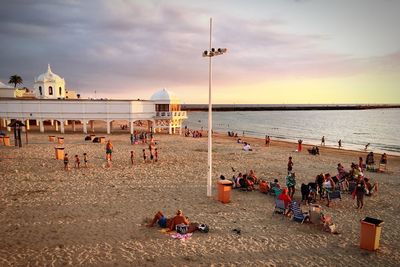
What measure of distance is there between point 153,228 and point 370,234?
22.8 feet

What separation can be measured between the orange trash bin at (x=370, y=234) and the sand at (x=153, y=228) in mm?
240

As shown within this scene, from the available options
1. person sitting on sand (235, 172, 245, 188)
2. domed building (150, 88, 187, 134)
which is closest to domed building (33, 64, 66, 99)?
domed building (150, 88, 187, 134)

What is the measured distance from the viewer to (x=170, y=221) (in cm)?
996

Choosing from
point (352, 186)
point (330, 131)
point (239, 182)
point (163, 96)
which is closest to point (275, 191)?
point (239, 182)

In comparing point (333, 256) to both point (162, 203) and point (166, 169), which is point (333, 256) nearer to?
point (162, 203)

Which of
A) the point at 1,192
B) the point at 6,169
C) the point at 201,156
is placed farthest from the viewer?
the point at 201,156

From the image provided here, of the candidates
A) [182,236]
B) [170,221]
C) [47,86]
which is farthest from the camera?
[47,86]

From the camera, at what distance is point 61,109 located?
39.4 m

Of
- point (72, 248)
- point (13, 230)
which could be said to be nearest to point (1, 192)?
point (13, 230)

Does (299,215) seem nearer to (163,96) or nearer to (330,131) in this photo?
(163,96)

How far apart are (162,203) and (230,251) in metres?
4.83

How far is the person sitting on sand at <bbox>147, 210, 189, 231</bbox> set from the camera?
31.9ft

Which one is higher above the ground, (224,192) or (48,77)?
(48,77)

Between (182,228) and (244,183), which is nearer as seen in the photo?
(182,228)
